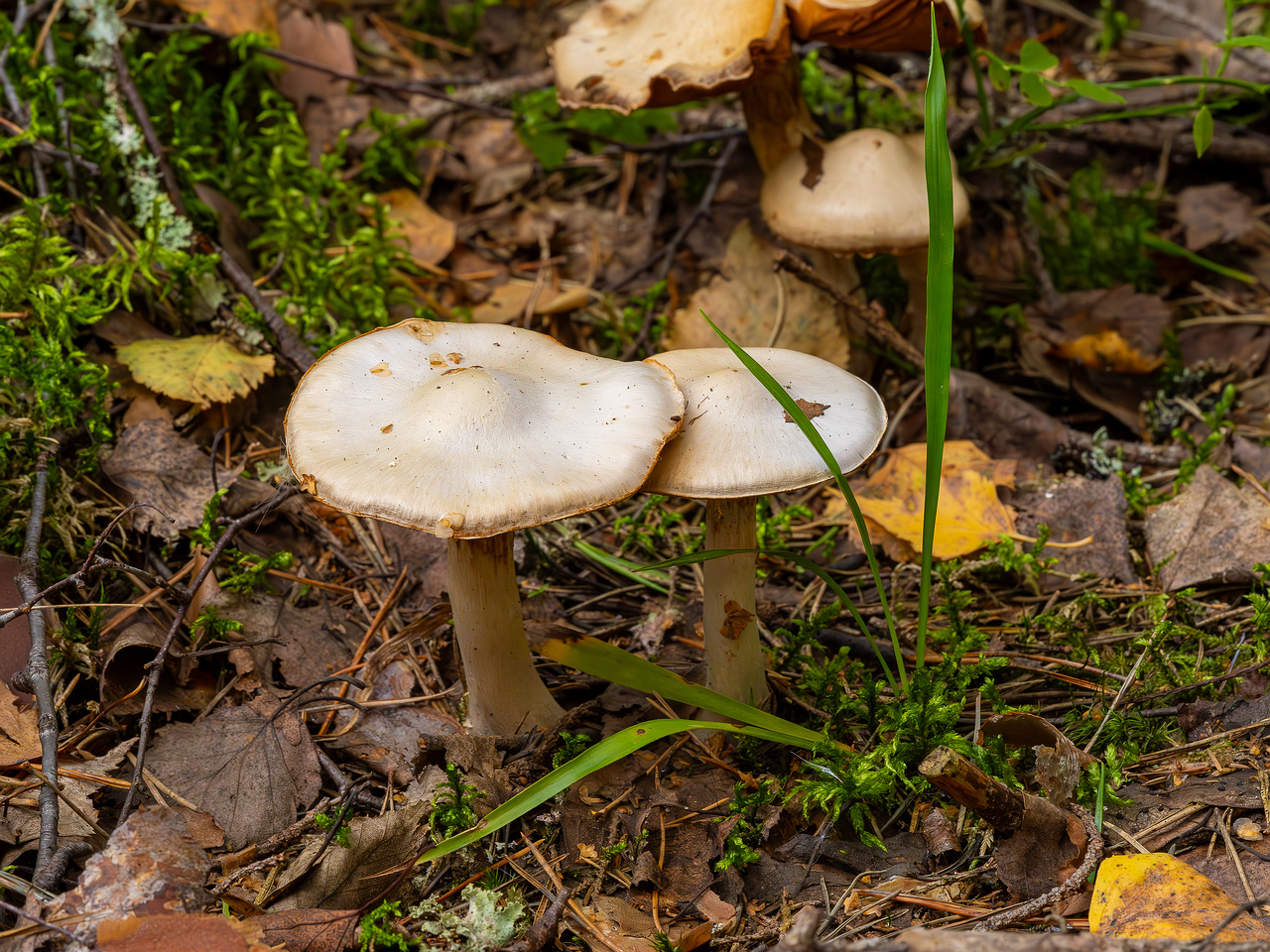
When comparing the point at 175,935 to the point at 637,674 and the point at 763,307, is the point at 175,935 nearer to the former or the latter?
the point at 637,674

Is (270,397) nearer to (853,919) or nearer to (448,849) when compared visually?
(448,849)

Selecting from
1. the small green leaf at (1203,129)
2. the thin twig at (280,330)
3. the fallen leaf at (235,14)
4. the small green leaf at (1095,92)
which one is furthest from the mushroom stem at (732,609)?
the fallen leaf at (235,14)

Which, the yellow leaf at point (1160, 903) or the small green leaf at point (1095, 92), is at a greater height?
the small green leaf at point (1095, 92)

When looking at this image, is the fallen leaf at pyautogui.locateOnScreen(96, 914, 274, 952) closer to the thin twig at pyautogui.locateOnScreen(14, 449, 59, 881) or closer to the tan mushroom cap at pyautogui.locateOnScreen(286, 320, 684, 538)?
the thin twig at pyautogui.locateOnScreen(14, 449, 59, 881)

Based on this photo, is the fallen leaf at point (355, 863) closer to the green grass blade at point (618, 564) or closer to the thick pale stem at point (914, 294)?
the green grass blade at point (618, 564)

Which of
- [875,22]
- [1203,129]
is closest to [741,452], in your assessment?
[875,22]

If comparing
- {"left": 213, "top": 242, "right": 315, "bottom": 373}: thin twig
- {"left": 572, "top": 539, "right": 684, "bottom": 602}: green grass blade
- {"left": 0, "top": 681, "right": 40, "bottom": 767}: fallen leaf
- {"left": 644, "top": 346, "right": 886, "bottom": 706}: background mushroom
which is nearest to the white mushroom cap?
{"left": 644, "top": 346, "right": 886, "bottom": 706}: background mushroom
